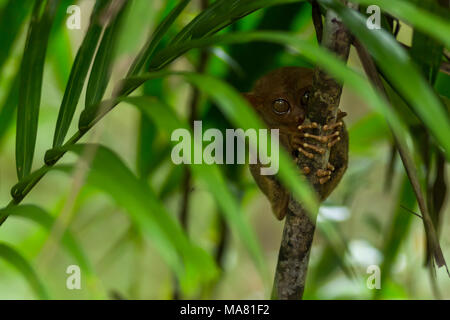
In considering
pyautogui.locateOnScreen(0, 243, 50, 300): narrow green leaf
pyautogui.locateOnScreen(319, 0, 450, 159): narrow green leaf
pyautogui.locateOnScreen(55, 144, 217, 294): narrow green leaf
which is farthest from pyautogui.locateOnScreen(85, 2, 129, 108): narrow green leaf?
pyautogui.locateOnScreen(319, 0, 450, 159): narrow green leaf

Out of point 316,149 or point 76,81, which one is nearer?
point 76,81

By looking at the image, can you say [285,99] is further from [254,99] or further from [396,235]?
[396,235]

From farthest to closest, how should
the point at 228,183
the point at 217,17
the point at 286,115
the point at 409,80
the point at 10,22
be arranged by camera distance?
the point at 228,183
the point at 286,115
the point at 10,22
the point at 217,17
the point at 409,80

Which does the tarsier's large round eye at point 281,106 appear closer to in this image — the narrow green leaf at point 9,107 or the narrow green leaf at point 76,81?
the narrow green leaf at point 9,107

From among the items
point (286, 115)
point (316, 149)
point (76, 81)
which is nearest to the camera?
point (76, 81)

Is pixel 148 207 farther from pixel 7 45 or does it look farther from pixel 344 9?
pixel 7 45

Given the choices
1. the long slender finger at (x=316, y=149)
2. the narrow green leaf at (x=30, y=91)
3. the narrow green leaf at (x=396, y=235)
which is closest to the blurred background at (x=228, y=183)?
the narrow green leaf at (x=396, y=235)

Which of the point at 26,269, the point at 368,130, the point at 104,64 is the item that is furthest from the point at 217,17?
the point at 368,130

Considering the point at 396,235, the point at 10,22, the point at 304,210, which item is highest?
the point at 10,22
